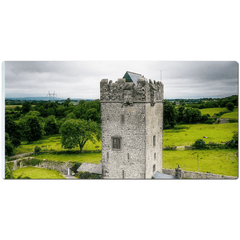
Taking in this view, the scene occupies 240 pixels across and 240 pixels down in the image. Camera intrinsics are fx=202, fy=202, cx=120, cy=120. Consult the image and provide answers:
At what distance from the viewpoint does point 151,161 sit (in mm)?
10625

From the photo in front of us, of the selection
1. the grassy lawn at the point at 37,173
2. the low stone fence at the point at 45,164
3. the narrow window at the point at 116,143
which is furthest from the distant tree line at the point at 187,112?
the grassy lawn at the point at 37,173

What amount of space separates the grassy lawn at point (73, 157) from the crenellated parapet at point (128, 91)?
472cm

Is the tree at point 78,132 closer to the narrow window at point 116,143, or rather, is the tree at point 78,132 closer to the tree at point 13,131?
the tree at point 13,131

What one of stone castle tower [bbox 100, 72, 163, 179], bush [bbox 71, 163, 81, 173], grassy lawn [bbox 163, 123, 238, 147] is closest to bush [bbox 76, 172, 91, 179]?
stone castle tower [bbox 100, 72, 163, 179]

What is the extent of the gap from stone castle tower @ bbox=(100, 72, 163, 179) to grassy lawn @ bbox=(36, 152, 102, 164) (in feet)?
9.50

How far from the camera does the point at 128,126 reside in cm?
996

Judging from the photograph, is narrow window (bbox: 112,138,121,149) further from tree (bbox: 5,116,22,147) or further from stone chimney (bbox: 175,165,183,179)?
tree (bbox: 5,116,22,147)

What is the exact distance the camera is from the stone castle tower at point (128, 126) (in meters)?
9.78

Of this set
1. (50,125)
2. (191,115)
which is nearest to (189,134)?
(191,115)

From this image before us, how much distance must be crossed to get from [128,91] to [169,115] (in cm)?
440

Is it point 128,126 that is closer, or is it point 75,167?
point 128,126

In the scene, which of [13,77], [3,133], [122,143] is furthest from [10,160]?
[122,143]

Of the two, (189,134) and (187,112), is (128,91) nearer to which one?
(187,112)

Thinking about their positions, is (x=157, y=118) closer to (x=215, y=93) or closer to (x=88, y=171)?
(x=215, y=93)
